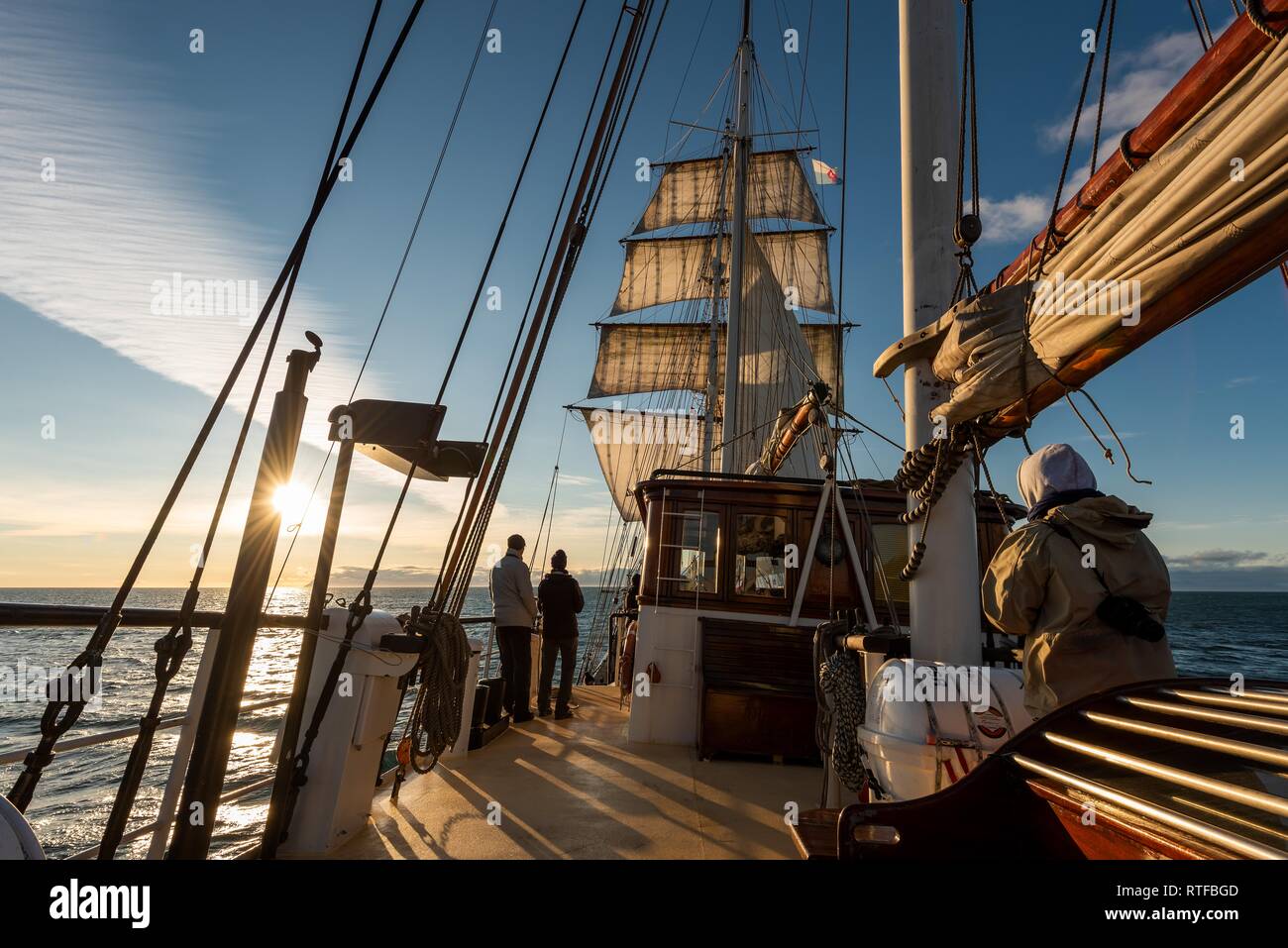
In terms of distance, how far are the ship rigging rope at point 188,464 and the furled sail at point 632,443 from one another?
97.6 feet

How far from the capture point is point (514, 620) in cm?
660

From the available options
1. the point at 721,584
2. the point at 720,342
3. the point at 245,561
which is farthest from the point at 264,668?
the point at 245,561

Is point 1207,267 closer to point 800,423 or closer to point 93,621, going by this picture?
point 93,621

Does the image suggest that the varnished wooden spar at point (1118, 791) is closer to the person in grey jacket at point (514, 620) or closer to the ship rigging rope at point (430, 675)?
the ship rigging rope at point (430, 675)

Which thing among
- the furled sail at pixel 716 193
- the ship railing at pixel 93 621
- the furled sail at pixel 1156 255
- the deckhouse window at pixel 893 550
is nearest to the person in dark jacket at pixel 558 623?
the deckhouse window at pixel 893 550

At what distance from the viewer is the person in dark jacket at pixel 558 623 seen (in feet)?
24.0

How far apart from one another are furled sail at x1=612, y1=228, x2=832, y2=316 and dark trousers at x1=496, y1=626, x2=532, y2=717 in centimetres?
2663

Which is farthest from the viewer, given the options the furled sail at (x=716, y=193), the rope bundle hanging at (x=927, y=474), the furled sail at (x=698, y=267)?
the furled sail at (x=698, y=267)

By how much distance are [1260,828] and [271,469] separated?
239 centimetres

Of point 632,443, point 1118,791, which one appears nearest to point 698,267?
point 632,443

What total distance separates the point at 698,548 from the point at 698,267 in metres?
28.9
